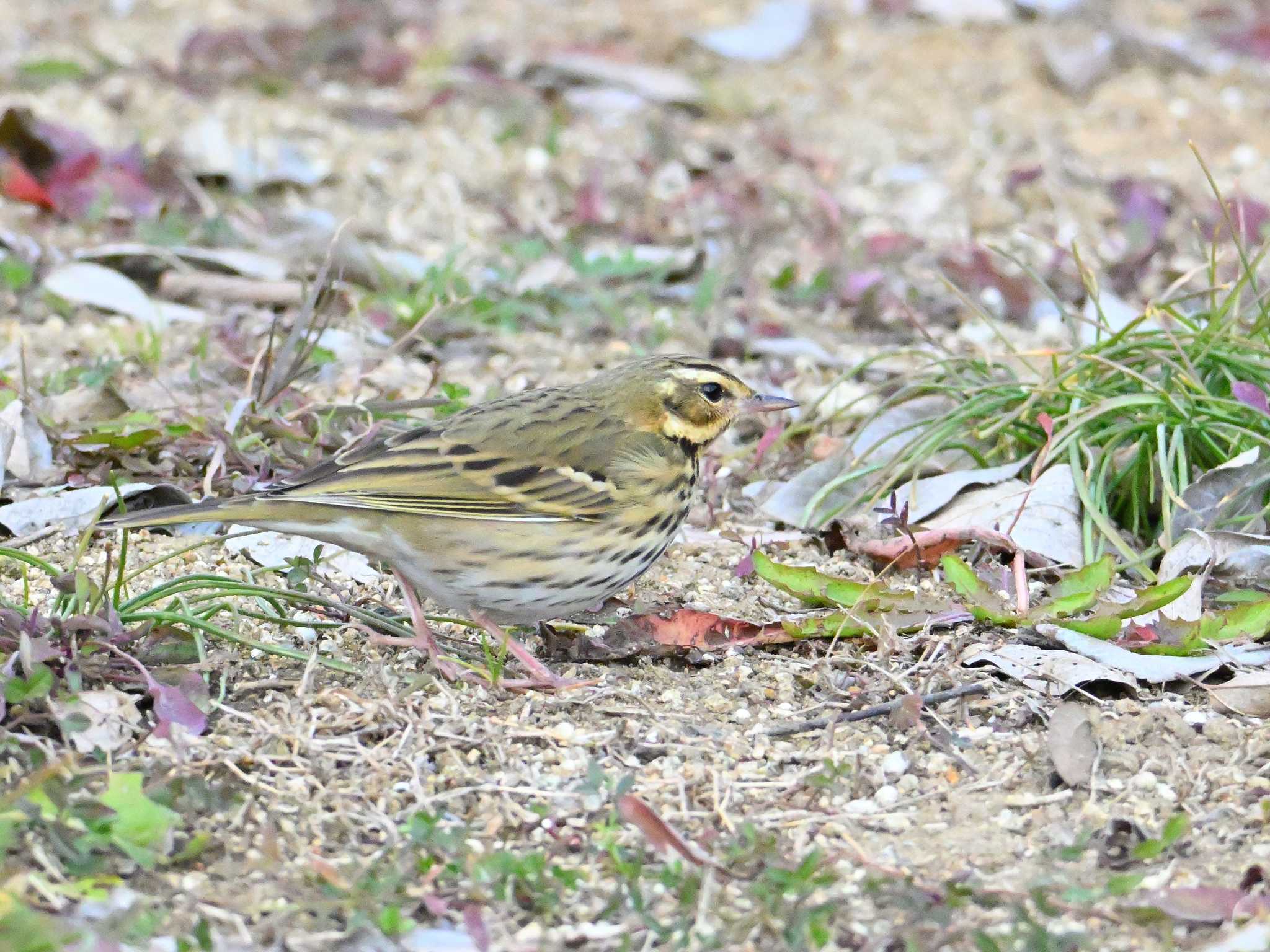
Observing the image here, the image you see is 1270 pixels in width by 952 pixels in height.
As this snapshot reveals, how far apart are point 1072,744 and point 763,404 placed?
158 centimetres

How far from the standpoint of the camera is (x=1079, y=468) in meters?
5.27

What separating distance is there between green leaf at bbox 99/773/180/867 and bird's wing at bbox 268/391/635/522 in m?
1.02

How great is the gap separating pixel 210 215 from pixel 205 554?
330 centimetres

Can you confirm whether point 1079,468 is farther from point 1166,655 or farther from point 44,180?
point 44,180

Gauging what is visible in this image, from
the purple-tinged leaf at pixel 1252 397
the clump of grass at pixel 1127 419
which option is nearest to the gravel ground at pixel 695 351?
the clump of grass at pixel 1127 419

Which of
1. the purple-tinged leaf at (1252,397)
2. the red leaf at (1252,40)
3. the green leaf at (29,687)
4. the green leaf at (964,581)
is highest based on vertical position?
the red leaf at (1252,40)

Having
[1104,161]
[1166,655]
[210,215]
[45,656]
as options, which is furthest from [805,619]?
[1104,161]

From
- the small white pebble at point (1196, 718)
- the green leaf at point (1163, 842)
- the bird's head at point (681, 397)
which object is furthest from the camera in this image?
the bird's head at point (681, 397)

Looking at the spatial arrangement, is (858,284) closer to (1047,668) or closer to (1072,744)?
(1047,668)

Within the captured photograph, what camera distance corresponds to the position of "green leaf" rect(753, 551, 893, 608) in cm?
484

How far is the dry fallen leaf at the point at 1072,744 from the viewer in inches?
160

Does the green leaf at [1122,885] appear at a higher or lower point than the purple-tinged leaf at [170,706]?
higher

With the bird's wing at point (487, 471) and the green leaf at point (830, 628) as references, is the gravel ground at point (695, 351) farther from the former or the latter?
the bird's wing at point (487, 471)

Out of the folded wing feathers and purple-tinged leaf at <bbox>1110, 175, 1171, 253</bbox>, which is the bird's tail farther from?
purple-tinged leaf at <bbox>1110, 175, 1171, 253</bbox>
